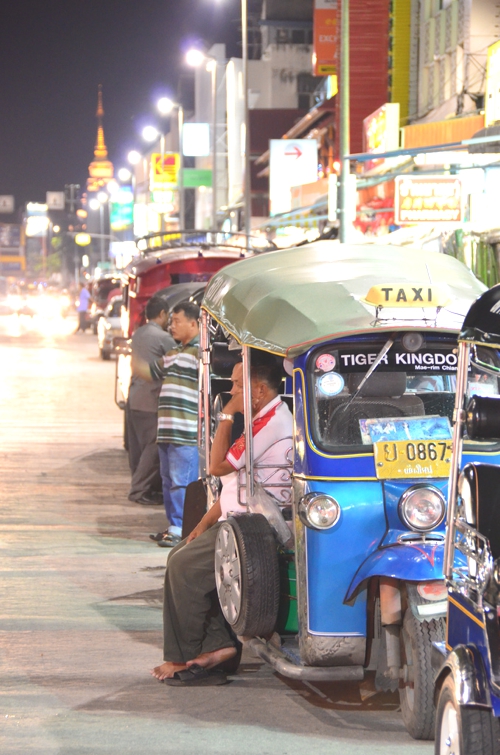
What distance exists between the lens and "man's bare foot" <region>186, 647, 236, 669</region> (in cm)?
653

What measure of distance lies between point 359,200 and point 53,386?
34.3 feet

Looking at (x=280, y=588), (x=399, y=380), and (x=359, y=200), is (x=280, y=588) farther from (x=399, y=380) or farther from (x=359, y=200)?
(x=359, y=200)

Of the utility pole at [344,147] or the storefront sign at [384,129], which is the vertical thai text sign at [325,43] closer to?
the storefront sign at [384,129]

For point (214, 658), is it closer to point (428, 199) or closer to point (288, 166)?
point (428, 199)

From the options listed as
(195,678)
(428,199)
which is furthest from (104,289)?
(195,678)

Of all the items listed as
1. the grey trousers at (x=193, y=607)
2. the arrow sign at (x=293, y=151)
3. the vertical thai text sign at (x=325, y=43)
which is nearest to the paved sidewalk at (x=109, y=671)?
the grey trousers at (x=193, y=607)

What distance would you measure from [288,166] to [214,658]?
108ft

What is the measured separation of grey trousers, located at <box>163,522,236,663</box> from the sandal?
0.22ft

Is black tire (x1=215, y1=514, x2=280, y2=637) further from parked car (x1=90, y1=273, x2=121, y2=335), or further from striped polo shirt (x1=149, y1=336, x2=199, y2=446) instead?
parked car (x1=90, y1=273, x2=121, y2=335)

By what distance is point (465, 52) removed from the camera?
22.7 m

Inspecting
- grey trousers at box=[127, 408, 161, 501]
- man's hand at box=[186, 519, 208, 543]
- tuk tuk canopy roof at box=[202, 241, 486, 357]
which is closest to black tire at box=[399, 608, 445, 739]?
tuk tuk canopy roof at box=[202, 241, 486, 357]

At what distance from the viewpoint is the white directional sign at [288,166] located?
38.5 metres

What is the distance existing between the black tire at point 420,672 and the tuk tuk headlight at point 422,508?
0.41 metres

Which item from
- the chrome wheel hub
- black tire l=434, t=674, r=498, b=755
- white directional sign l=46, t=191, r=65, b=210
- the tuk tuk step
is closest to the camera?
black tire l=434, t=674, r=498, b=755
